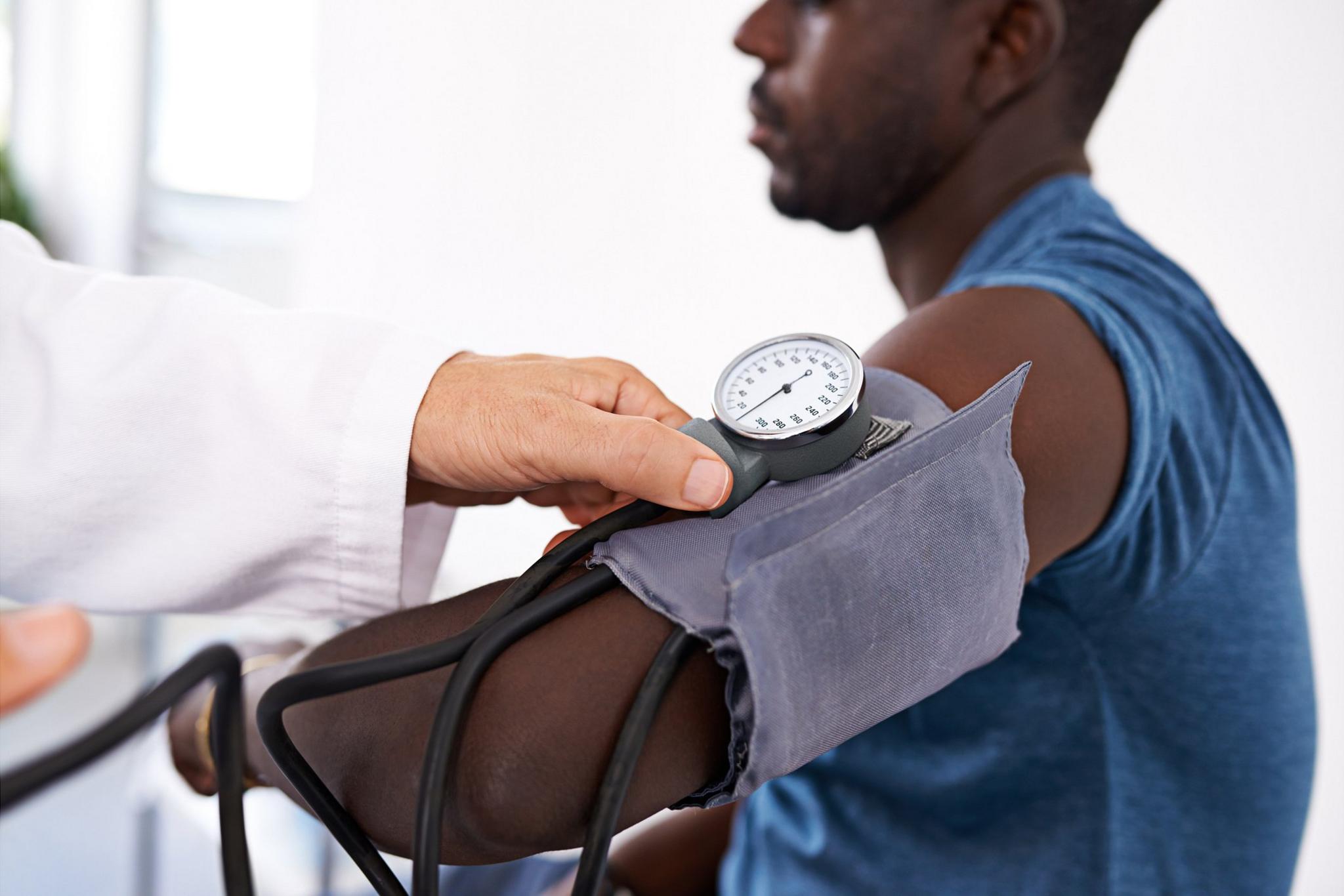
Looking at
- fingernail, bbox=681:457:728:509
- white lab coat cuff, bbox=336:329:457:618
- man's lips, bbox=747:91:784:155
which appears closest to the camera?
fingernail, bbox=681:457:728:509

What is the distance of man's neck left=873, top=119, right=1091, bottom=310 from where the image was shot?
98 cm

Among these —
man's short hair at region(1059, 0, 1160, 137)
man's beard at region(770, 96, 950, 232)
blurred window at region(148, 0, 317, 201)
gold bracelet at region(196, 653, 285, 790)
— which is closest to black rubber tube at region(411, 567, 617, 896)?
gold bracelet at region(196, 653, 285, 790)

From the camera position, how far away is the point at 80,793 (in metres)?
2.79

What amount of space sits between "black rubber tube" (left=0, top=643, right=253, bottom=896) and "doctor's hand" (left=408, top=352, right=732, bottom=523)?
0.25 m

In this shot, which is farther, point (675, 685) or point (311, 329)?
point (311, 329)

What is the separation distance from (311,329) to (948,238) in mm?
657

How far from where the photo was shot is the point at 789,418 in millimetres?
575

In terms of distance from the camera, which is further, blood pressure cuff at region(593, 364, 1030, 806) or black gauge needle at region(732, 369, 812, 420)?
black gauge needle at region(732, 369, 812, 420)

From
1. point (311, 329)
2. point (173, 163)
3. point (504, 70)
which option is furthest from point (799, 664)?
point (173, 163)

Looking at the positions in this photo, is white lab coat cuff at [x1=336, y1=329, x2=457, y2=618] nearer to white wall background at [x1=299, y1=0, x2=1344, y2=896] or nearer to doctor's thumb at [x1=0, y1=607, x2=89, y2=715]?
doctor's thumb at [x1=0, y1=607, x2=89, y2=715]

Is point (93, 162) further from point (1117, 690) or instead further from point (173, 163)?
point (1117, 690)

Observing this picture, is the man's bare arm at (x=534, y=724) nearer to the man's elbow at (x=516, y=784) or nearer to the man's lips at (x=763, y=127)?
the man's elbow at (x=516, y=784)

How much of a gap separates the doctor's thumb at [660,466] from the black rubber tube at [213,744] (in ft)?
0.79

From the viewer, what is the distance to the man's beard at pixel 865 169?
968 mm
